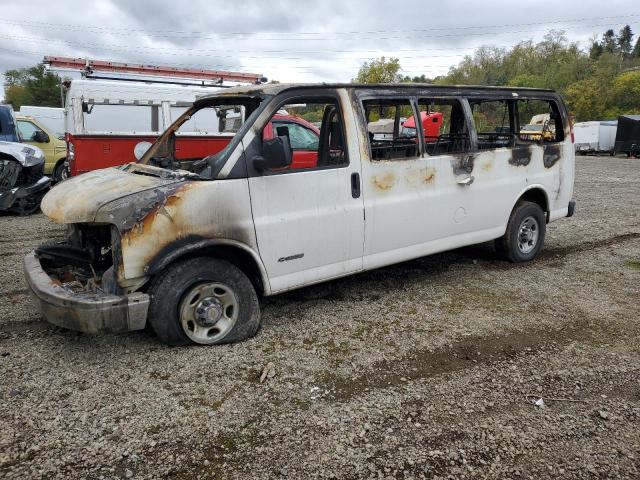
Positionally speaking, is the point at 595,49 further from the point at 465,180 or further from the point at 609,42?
the point at 465,180

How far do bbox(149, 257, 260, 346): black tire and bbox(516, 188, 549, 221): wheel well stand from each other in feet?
12.2

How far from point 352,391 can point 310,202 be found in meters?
1.56

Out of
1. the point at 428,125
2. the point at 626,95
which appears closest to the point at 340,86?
the point at 428,125

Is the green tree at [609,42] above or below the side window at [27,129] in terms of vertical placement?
above

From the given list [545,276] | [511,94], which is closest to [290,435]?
[545,276]

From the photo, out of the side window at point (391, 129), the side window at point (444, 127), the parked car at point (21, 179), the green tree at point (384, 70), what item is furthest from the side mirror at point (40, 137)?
the green tree at point (384, 70)

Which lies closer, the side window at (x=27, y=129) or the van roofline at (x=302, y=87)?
the van roofline at (x=302, y=87)

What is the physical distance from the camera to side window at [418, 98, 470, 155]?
5.02 metres

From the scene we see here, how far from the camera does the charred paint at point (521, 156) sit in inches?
223

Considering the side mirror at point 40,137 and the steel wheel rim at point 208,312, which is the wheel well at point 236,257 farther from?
the side mirror at point 40,137

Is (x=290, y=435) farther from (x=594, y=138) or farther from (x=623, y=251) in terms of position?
(x=594, y=138)

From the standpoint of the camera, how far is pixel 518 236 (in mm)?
6004

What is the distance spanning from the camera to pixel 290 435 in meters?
2.84

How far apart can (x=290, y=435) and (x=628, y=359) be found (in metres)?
2.63
